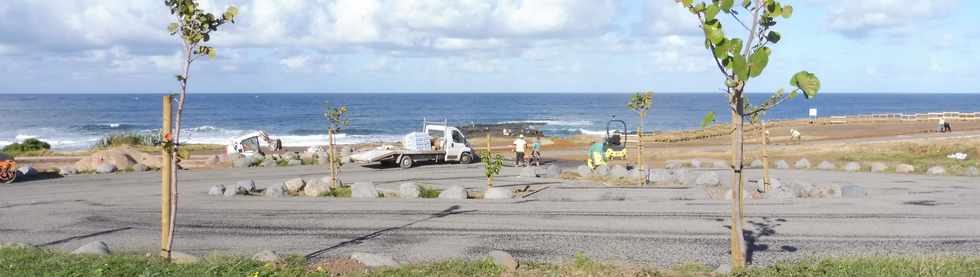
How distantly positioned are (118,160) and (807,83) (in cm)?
2715

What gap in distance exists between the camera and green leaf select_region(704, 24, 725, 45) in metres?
7.59

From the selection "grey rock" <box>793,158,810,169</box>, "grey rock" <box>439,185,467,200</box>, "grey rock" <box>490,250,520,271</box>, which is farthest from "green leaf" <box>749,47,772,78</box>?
"grey rock" <box>793,158,810,169</box>

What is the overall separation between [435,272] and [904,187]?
16292 mm

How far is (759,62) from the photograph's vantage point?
752 cm

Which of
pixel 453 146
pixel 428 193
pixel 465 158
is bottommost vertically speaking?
pixel 428 193

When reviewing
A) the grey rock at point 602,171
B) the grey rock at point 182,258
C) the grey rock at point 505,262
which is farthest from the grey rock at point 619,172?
the grey rock at point 182,258

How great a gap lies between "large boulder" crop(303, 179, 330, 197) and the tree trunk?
12177 mm

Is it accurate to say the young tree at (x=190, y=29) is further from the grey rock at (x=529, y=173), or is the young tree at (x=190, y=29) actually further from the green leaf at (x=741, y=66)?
the grey rock at (x=529, y=173)

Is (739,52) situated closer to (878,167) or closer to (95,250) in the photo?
(95,250)

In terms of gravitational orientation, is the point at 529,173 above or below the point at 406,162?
below

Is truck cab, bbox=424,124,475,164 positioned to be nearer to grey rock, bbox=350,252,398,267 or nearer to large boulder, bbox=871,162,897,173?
large boulder, bbox=871,162,897,173

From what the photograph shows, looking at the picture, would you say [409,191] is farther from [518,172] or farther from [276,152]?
[276,152]

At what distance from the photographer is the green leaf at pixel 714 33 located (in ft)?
24.9

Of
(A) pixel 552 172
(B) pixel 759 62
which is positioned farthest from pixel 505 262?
(A) pixel 552 172
